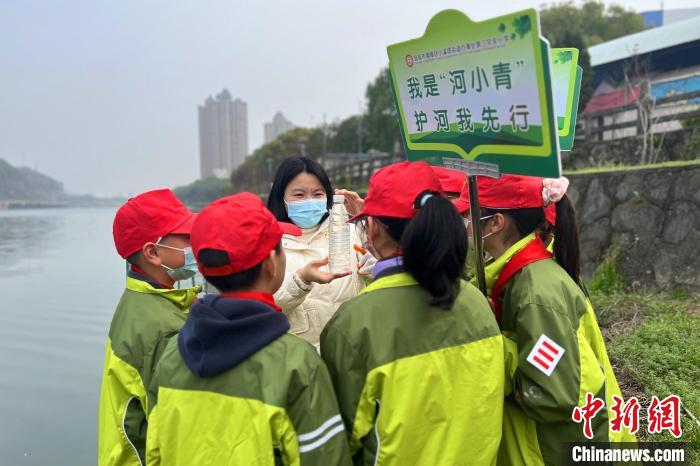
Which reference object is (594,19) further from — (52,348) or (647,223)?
(52,348)

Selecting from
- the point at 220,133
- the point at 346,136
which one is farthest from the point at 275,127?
the point at 346,136

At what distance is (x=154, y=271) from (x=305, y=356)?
0.96 metres

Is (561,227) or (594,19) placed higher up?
(594,19)

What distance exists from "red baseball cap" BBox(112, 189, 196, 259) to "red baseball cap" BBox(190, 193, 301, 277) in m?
0.65

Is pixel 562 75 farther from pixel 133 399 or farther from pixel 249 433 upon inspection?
pixel 133 399

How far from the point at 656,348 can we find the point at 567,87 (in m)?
2.48

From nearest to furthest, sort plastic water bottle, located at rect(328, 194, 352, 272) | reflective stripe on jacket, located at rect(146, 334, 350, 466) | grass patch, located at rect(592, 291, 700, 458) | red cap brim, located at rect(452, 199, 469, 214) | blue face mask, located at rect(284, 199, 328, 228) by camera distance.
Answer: reflective stripe on jacket, located at rect(146, 334, 350, 466), red cap brim, located at rect(452, 199, 469, 214), plastic water bottle, located at rect(328, 194, 352, 272), blue face mask, located at rect(284, 199, 328, 228), grass patch, located at rect(592, 291, 700, 458)

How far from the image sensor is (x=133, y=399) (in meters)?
1.88

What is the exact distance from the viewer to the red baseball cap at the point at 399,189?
1.67 m

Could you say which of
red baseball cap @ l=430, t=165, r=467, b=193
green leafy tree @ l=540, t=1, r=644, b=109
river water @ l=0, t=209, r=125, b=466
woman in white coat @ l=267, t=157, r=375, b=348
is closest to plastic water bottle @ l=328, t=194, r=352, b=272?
woman in white coat @ l=267, t=157, r=375, b=348

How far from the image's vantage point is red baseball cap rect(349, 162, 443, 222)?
5.49 feet

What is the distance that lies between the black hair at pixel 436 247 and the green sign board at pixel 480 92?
0.29 m

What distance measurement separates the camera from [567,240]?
2.19m

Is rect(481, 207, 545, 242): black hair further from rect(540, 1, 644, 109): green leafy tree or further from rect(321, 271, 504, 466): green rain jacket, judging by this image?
rect(540, 1, 644, 109): green leafy tree
